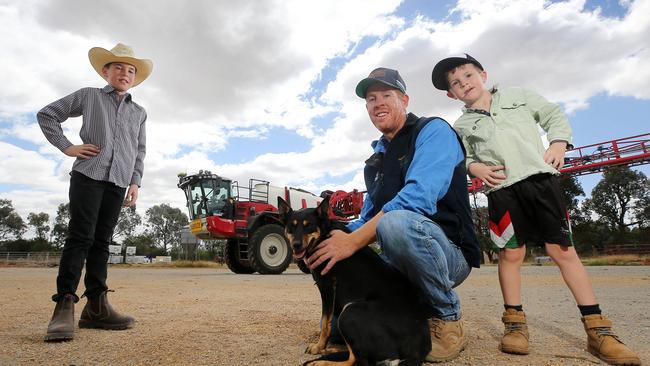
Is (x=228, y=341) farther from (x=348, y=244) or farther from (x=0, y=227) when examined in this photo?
(x=0, y=227)

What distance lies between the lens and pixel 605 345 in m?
2.09

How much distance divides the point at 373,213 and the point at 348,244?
64 centimetres

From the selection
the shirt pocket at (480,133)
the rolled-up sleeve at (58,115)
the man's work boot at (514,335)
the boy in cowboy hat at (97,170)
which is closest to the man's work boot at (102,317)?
the boy in cowboy hat at (97,170)

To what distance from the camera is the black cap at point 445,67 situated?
2.78m

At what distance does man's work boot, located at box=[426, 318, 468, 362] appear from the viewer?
208cm

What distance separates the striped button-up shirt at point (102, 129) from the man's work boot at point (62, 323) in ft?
2.90

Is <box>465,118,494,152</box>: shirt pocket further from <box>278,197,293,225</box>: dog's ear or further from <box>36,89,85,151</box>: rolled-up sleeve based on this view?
<box>36,89,85,151</box>: rolled-up sleeve

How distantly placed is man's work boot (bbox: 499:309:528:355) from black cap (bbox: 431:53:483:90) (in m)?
1.62

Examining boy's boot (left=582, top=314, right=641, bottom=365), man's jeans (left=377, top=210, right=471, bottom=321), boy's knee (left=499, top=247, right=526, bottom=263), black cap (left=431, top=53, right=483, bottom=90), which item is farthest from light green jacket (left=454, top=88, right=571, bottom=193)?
boy's boot (left=582, top=314, right=641, bottom=365)

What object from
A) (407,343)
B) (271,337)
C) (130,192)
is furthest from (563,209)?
(130,192)

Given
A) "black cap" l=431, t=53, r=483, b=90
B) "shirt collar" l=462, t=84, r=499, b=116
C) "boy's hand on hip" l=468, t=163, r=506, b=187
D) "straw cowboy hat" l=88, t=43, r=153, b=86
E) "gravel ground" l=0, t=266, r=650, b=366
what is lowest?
"gravel ground" l=0, t=266, r=650, b=366

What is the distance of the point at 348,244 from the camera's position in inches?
82.6

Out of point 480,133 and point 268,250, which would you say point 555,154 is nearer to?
point 480,133

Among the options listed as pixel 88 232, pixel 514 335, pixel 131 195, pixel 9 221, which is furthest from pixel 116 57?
pixel 9 221
